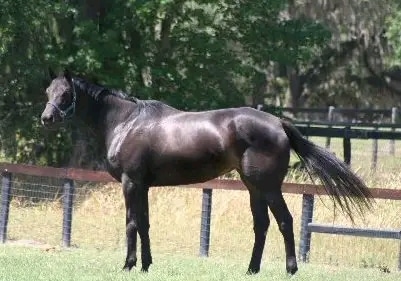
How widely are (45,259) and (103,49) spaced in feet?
28.3

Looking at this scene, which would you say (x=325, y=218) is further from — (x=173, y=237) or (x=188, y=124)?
(x=188, y=124)

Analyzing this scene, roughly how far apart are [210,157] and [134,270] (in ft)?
4.94

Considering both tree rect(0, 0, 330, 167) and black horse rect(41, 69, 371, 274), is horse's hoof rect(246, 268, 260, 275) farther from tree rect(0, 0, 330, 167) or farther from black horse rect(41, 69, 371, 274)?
tree rect(0, 0, 330, 167)

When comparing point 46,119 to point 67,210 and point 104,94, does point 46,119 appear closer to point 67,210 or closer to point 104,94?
point 104,94

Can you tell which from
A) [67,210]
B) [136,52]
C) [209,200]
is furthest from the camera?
[136,52]

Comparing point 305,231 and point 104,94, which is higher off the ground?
point 104,94

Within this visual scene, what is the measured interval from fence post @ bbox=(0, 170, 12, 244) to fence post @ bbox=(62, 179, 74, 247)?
917mm

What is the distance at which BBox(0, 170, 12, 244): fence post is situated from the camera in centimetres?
1403

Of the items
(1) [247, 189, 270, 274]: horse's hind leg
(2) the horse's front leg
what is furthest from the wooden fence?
(2) the horse's front leg

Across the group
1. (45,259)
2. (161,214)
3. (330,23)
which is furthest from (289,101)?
(45,259)

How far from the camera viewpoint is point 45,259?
36.9 ft

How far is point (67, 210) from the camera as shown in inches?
548

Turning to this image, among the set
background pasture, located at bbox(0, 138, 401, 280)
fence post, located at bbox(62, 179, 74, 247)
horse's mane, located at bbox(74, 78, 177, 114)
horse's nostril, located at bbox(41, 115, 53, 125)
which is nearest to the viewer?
horse's nostril, located at bbox(41, 115, 53, 125)

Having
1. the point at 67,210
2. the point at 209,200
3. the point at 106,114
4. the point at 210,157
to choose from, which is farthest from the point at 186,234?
the point at 210,157
